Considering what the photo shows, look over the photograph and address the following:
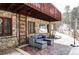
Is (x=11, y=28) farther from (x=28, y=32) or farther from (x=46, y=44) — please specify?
(x=46, y=44)

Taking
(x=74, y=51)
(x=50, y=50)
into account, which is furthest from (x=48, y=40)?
(x=74, y=51)

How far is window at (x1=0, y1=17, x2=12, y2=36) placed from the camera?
3.26 metres

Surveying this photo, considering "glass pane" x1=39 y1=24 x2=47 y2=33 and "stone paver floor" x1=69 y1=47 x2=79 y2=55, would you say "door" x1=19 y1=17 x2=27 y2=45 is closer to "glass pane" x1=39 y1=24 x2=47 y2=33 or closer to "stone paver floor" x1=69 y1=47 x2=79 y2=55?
"glass pane" x1=39 y1=24 x2=47 y2=33

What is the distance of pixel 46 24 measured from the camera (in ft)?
11.5

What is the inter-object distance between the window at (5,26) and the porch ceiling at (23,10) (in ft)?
0.85

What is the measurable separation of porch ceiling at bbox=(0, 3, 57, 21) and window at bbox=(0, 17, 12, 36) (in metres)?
0.26

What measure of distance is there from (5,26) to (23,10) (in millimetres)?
573

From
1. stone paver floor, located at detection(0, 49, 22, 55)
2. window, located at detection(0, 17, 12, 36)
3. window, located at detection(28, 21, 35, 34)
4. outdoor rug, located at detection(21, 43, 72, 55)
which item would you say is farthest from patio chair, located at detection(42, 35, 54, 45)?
window, located at detection(0, 17, 12, 36)

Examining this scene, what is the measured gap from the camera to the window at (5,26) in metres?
3.26

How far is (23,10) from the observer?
3.43 meters

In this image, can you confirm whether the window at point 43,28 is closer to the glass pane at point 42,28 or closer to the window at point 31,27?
the glass pane at point 42,28

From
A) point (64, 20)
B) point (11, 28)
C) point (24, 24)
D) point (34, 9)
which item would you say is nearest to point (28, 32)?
point (24, 24)

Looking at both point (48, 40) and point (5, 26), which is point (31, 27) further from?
point (5, 26)
